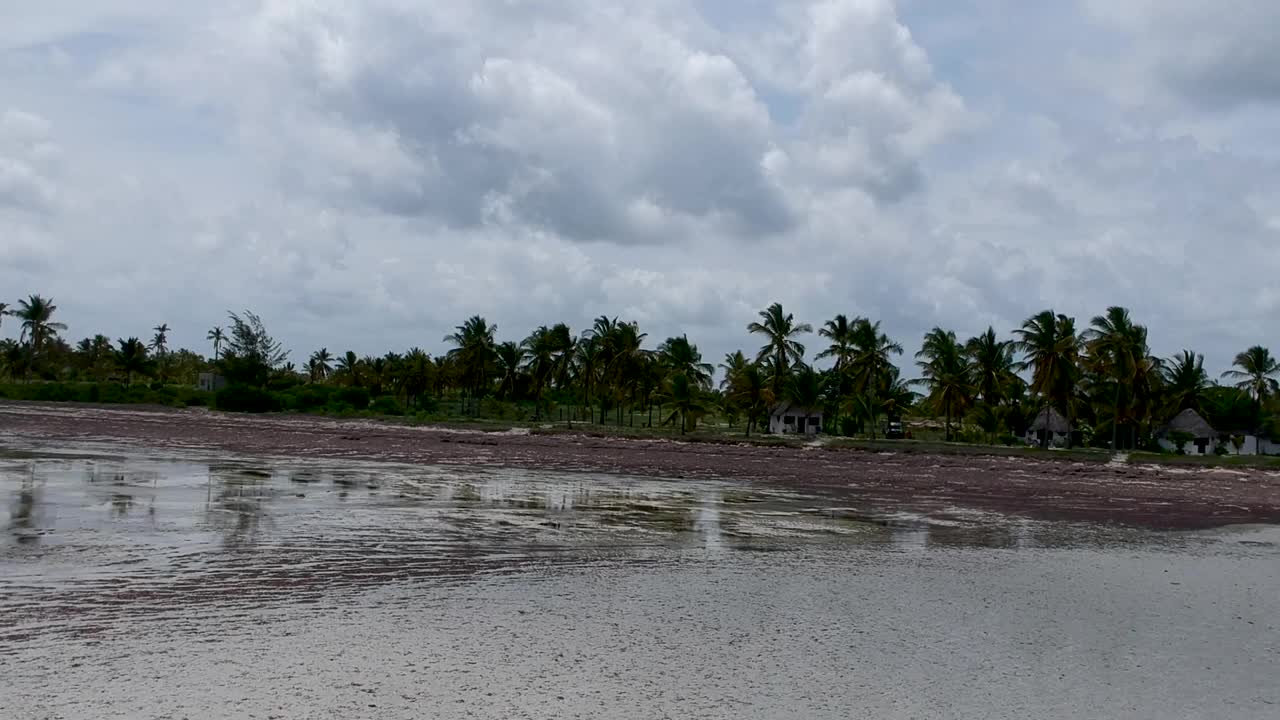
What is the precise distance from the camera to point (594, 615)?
855 cm

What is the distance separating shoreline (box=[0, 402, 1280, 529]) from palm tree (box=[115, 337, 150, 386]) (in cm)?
3982

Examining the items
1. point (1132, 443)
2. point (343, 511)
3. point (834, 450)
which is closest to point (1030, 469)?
point (834, 450)

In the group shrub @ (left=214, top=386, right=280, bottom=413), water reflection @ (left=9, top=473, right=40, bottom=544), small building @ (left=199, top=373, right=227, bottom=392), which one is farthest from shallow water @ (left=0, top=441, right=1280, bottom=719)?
small building @ (left=199, top=373, right=227, bottom=392)

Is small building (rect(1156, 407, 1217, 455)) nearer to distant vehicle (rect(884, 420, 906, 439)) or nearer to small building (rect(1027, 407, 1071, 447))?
small building (rect(1027, 407, 1071, 447))

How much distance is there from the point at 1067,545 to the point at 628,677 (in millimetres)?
10731

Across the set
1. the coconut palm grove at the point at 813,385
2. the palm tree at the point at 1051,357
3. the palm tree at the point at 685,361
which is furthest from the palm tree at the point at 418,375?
the palm tree at the point at 1051,357

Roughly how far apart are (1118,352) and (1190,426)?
13585 mm

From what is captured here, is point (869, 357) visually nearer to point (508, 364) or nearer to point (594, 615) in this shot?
point (508, 364)

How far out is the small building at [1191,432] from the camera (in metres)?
61.6

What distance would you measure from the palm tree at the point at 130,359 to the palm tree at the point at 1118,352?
277 feet

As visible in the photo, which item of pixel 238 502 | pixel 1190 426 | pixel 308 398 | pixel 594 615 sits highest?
pixel 1190 426

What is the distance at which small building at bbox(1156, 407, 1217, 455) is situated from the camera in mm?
61562

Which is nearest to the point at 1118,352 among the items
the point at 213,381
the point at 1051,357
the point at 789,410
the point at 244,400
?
the point at 1051,357

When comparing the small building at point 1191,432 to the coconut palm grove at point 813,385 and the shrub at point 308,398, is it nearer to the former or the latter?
the coconut palm grove at point 813,385
